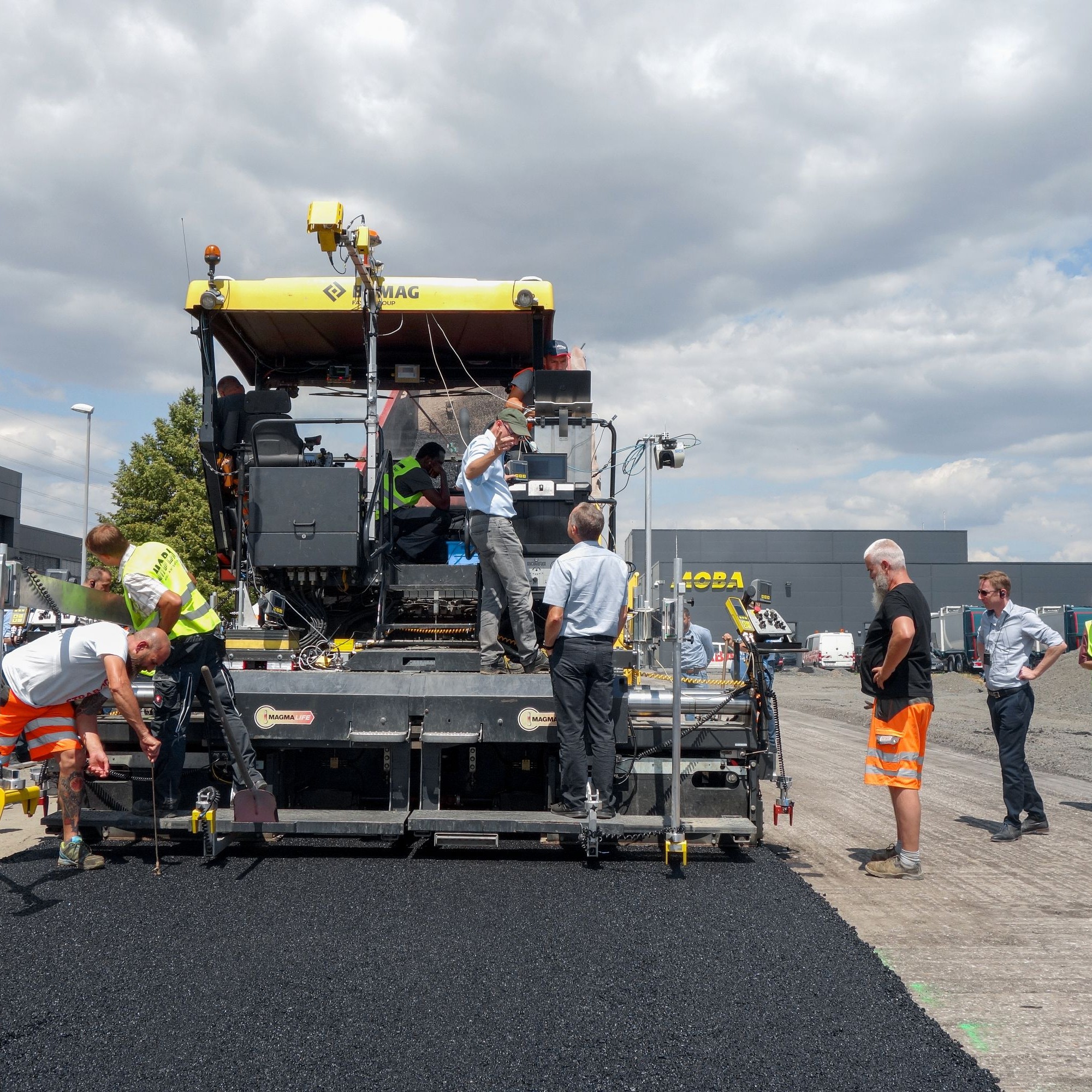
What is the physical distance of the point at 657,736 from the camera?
5180 millimetres

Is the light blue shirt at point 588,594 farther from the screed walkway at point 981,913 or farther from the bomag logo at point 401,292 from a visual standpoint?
the bomag logo at point 401,292

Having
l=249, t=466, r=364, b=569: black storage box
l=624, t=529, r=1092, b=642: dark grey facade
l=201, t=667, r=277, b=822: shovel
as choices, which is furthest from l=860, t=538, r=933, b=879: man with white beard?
l=624, t=529, r=1092, b=642: dark grey facade

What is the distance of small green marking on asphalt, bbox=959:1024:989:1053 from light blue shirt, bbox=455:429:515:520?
3.28 metres

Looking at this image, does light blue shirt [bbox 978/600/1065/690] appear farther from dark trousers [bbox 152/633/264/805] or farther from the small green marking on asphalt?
dark trousers [bbox 152/633/264/805]

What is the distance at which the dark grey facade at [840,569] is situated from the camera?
58.1 metres

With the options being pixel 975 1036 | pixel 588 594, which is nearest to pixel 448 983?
pixel 975 1036

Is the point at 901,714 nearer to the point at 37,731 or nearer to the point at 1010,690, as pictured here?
the point at 1010,690

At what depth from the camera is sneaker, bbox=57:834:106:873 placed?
15.9ft

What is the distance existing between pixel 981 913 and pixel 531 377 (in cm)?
383

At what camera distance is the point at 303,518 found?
5.59 m

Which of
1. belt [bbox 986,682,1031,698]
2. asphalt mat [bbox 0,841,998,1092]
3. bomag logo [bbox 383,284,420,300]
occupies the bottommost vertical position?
asphalt mat [bbox 0,841,998,1092]

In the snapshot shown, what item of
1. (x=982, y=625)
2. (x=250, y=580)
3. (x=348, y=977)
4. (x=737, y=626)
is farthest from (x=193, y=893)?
(x=982, y=625)

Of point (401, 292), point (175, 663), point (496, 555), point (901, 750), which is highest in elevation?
point (401, 292)

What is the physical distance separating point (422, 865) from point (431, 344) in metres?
3.40
